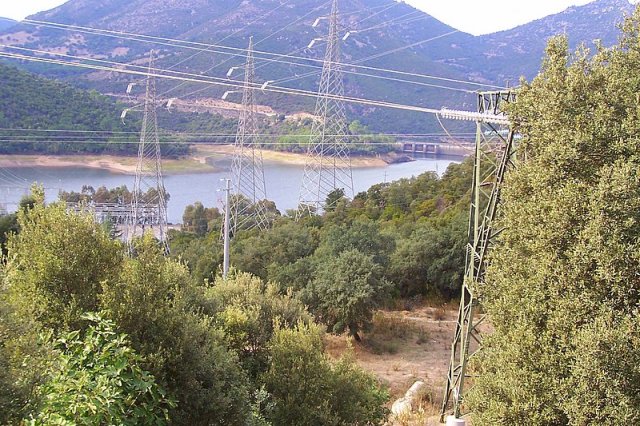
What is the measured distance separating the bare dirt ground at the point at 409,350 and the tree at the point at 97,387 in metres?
5.15

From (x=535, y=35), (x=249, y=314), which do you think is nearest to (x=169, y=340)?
(x=249, y=314)

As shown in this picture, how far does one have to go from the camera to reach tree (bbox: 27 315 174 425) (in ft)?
12.0

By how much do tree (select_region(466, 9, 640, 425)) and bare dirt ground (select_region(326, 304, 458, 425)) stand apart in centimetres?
434

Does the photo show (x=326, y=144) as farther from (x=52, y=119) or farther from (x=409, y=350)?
(x=52, y=119)

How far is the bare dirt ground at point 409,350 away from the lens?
431 inches

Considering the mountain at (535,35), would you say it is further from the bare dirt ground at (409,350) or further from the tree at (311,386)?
the tree at (311,386)

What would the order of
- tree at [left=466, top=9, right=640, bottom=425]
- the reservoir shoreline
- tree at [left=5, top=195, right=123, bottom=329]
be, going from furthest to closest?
the reservoir shoreline
tree at [left=5, top=195, right=123, bottom=329]
tree at [left=466, top=9, right=640, bottom=425]

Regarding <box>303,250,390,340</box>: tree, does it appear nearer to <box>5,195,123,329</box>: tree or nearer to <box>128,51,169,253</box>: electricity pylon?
<box>5,195,123,329</box>: tree

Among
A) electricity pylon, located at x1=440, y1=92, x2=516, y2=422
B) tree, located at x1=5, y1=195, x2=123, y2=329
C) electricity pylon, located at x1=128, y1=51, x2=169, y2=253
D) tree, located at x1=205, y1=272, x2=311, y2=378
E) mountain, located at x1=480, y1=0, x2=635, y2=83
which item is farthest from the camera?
mountain, located at x1=480, y1=0, x2=635, y2=83

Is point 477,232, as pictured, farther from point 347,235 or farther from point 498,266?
point 347,235

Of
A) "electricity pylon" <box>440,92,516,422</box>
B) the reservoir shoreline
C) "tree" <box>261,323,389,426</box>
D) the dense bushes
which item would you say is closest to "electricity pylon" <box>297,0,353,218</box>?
the reservoir shoreline

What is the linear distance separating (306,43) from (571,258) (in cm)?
6393

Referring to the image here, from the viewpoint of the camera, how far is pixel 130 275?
17.2ft

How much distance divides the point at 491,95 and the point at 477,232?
67.7 inches
